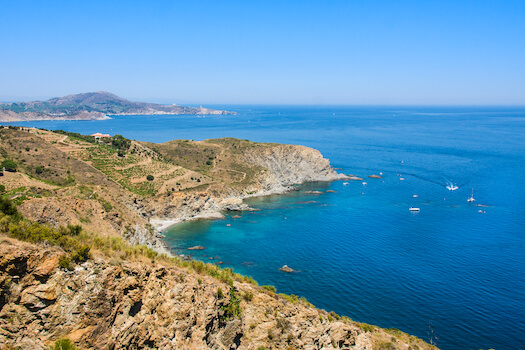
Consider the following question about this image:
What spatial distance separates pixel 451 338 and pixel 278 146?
8448 centimetres

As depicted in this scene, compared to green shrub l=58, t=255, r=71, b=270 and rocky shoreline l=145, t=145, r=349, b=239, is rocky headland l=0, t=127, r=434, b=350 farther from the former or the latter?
rocky shoreline l=145, t=145, r=349, b=239

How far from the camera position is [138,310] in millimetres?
16891

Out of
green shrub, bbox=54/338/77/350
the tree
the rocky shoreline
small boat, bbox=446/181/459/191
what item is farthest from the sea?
green shrub, bbox=54/338/77/350

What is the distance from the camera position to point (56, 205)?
34.7 m

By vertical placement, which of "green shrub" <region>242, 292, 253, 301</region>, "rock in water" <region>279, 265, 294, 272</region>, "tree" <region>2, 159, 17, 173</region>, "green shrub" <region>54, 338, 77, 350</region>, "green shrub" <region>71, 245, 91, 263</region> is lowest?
"rock in water" <region>279, 265, 294, 272</region>

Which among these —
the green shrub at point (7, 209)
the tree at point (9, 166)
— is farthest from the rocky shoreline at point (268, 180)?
the green shrub at point (7, 209)

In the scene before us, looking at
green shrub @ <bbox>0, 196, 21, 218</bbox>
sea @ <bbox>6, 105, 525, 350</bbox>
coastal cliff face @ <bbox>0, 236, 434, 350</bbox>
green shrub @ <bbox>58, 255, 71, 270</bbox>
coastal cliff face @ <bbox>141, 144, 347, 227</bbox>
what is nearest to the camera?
coastal cliff face @ <bbox>0, 236, 434, 350</bbox>

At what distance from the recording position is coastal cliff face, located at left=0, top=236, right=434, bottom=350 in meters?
13.7

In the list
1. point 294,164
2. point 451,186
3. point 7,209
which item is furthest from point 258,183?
point 7,209

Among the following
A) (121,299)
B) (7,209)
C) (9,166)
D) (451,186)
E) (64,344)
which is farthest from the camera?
(451,186)

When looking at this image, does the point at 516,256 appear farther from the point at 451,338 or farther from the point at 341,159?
the point at 341,159

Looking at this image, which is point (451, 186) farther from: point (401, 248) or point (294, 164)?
point (401, 248)

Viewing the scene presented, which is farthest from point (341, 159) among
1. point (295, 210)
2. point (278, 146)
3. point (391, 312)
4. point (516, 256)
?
point (391, 312)

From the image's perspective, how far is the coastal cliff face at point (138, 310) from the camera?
13719 millimetres
